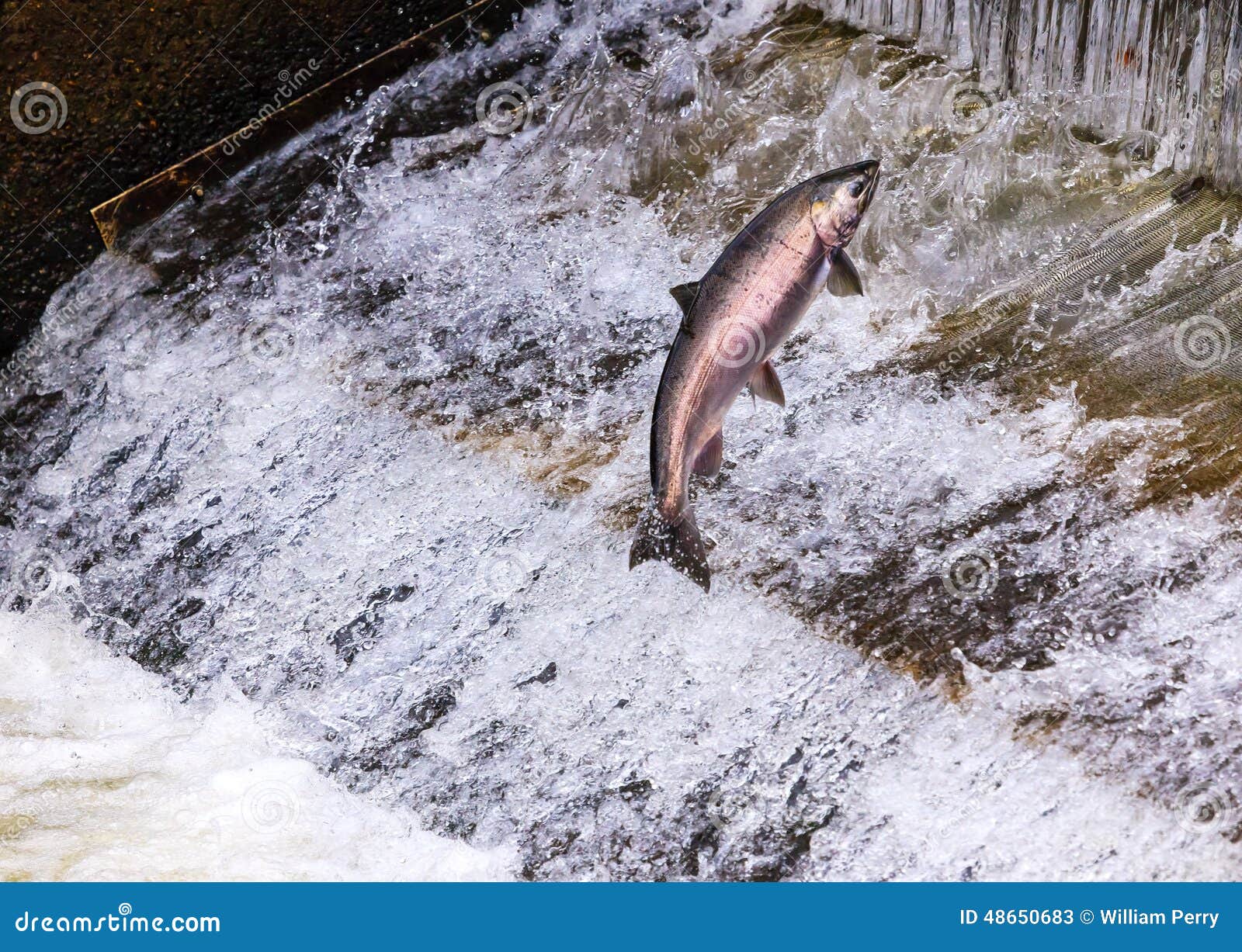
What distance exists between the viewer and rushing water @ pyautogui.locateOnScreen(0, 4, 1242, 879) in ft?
9.91

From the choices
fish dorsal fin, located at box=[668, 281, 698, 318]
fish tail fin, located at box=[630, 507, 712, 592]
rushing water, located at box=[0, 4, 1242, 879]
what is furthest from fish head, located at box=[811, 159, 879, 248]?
rushing water, located at box=[0, 4, 1242, 879]

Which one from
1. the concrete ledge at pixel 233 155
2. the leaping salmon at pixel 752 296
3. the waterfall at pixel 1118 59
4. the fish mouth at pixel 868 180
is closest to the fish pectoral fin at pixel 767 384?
the leaping salmon at pixel 752 296

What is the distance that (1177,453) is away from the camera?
3.14m

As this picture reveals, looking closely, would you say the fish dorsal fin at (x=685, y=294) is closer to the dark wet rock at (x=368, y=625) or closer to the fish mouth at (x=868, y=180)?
the fish mouth at (x=868, y=180)

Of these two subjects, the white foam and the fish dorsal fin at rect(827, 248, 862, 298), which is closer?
the fish dorsal fin at rect(827, 248, 862, 298)

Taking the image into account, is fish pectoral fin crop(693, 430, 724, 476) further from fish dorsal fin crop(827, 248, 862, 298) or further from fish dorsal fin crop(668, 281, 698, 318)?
fish dorsal fin crop(827, 248, 862, 298)

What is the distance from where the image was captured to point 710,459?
2.80m

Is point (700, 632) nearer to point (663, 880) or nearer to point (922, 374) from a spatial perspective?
point (663, 880)

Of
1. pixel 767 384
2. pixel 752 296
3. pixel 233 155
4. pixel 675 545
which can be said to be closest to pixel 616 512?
pixel 675 545

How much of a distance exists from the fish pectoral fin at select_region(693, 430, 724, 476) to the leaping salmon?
0.13 ft

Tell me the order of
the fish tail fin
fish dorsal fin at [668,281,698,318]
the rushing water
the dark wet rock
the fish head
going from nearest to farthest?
the fish head → fish dorsal fin at [668,281,698,318] → the fish tail fin → the rushing water → the dark wet rock

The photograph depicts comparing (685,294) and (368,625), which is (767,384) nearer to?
(685,294)

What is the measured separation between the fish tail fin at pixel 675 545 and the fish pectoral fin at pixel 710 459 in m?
0.11

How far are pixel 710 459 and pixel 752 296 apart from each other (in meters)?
0.43
